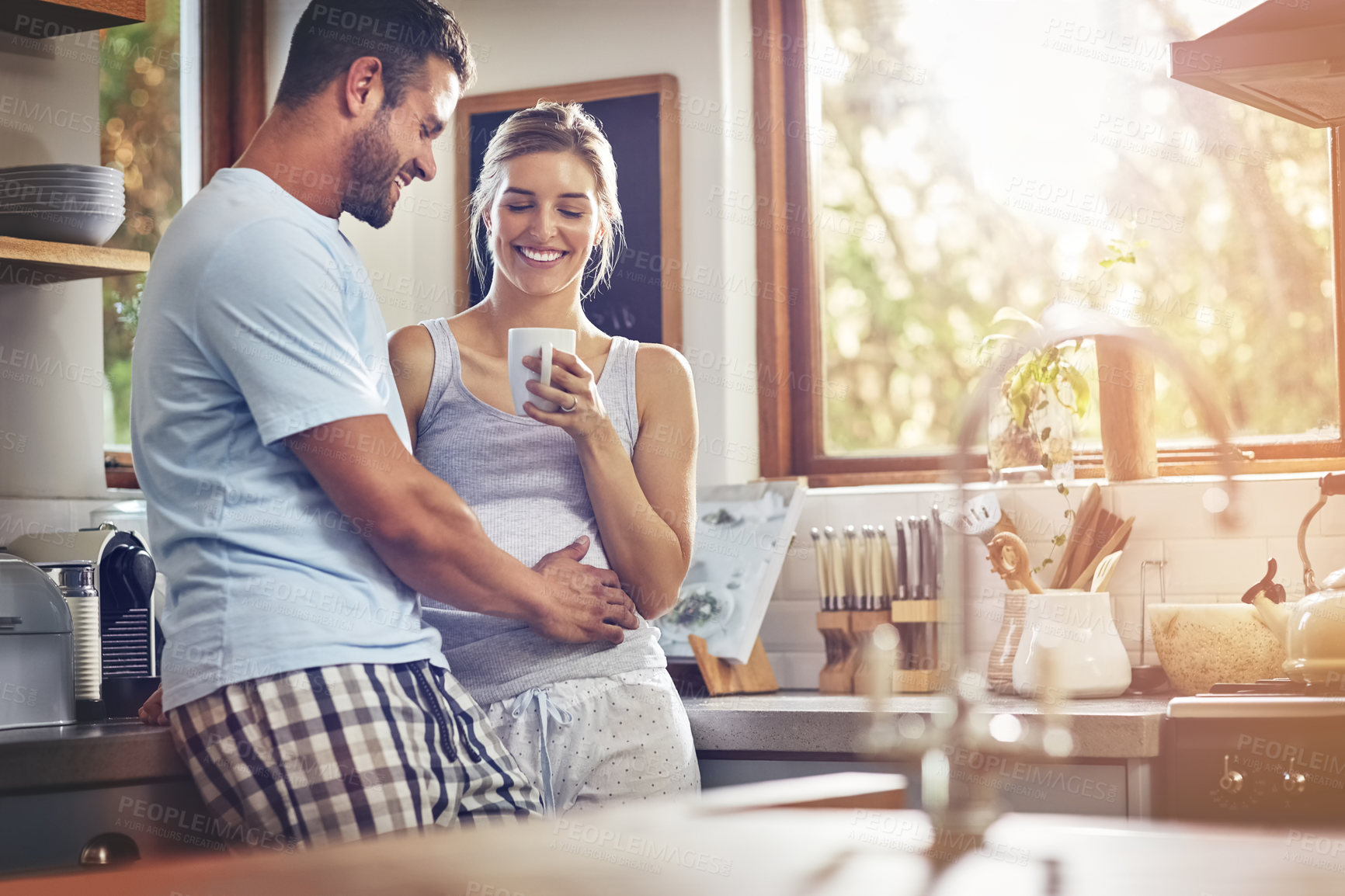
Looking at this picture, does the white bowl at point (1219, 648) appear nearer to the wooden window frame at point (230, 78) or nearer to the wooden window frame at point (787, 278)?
the wooden window frame at point (787, 278)

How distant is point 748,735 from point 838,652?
49 centimetres

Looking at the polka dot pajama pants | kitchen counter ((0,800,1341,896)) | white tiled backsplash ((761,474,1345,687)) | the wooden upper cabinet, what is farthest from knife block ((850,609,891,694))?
the wooden upper cabinet

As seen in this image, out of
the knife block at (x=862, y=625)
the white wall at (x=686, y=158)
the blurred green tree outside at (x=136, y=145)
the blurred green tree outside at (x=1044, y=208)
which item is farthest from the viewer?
the white wall at (x=686, y=158)

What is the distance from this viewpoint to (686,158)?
302 cm

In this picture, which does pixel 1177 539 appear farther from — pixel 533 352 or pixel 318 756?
pixel 318 756

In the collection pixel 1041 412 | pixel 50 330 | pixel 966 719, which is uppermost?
pixel 50 330

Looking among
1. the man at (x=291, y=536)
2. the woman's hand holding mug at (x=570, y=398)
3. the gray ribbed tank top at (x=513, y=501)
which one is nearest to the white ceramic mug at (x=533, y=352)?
the woman's hand holding mug at (x=570, y=398)

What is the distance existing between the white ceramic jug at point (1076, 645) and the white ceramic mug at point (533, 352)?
101cm

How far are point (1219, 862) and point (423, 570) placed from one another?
2.77 feet

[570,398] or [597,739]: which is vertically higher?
[570,398]

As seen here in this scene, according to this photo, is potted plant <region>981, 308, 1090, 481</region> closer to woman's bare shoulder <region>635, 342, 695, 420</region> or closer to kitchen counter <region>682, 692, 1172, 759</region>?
kitchen counter <region>682, 692, 1172, 759</region>

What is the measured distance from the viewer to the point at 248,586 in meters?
1.39

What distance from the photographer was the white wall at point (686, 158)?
297 centimetres

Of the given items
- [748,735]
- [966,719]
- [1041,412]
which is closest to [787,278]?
[1041,412]
